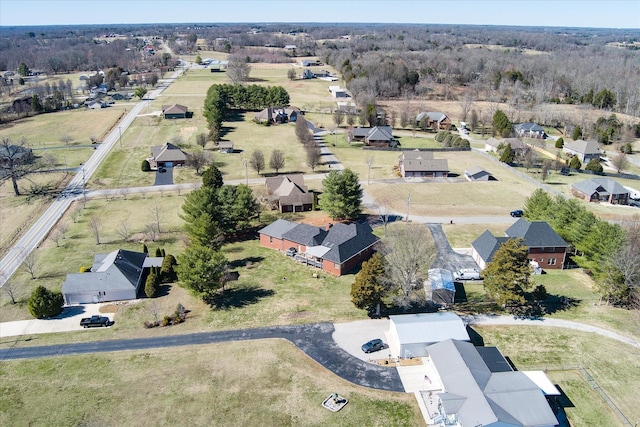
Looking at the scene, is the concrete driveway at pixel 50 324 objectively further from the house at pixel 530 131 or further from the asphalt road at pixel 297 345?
the house at pixel 530 131

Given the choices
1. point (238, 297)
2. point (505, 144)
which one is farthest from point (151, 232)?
point (505, 144)

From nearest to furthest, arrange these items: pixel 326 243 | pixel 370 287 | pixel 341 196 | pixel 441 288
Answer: pixel 370 287, pixel 441 288, pixel 326 243, pixel 341 196

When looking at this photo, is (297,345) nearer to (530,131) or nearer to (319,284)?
(319,284)

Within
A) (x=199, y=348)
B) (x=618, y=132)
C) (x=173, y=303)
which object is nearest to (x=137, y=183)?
(x=173, y=303)

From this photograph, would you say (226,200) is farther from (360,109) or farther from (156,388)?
(360,109)

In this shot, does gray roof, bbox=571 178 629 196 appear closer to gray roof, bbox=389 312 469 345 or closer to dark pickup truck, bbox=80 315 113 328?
gray roof, bbox=389 312 469 345

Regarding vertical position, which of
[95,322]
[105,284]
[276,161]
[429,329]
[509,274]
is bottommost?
[95,322]

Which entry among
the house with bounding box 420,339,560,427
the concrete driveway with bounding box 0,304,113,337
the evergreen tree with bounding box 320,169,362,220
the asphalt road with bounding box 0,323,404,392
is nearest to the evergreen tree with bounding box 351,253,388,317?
the asphalt road with bounding box 0,323,404,392
